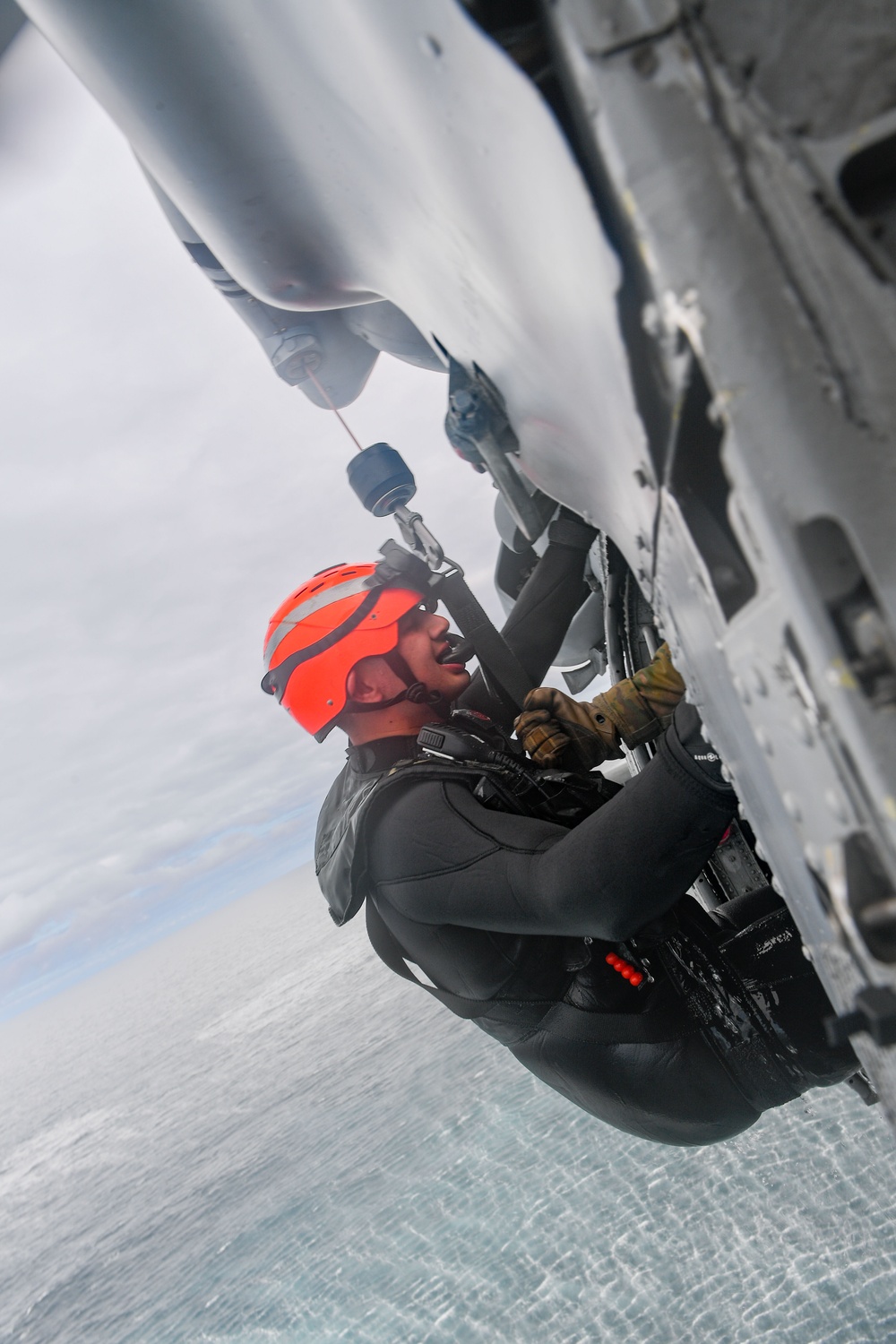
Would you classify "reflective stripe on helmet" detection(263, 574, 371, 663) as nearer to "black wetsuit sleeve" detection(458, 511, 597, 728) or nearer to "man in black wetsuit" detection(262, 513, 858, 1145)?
"man in black wetsuit" detection(262, 513, 858, 1145)

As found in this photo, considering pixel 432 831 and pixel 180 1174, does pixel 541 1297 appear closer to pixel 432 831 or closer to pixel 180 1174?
pixel 432 831

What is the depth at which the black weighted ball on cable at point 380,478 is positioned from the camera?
2646mm

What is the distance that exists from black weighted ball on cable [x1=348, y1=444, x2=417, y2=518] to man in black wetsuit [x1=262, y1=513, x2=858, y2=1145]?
345mm

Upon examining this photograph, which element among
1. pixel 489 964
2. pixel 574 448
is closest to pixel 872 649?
pixel 574 448

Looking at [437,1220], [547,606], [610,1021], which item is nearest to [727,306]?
[610,1021]

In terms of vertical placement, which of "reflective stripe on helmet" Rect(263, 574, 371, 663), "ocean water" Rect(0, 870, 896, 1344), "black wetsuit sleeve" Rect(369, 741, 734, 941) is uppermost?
"reflective stripe on helmet" Rect(263, 574, 371, 663)

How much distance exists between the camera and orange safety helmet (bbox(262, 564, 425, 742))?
268 centimetres

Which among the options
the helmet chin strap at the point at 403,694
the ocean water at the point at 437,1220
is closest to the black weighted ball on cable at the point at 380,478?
the helmet chin strap at the point at 403,694

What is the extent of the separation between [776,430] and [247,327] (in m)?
2.76

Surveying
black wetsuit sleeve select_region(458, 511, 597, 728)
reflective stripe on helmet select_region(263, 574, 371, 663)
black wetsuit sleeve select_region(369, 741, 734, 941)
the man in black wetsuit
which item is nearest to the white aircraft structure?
black wetsuit sleeve select_region(369, 741, 734, 941)

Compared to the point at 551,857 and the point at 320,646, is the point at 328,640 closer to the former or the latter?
the point at 320,646

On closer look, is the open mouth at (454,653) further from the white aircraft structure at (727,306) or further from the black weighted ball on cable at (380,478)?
the white aircraft structure at (727,306)

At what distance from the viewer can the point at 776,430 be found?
1.66 ft

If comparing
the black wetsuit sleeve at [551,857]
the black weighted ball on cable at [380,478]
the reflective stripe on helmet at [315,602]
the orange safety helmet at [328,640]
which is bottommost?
the black wetsuit sleeve at [551,857]
